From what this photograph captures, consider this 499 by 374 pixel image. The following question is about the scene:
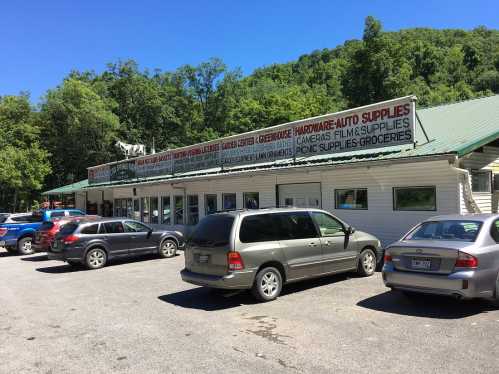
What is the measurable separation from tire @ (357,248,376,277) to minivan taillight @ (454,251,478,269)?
3.52 m

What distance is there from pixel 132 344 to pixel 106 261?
29.4ft

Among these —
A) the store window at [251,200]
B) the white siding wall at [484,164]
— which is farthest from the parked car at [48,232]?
the white siding wall at [484,164]

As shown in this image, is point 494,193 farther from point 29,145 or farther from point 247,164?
point 29,145

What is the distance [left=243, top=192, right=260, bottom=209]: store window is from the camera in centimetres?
1853

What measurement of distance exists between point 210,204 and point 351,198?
8603 millimetres

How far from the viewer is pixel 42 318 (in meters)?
7.89

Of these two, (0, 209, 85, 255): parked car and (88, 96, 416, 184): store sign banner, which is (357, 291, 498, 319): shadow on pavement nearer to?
(88, 96, 416, 184): store sign banner

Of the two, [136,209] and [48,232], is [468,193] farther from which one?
[136,209]

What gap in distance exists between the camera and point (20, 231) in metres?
19.6

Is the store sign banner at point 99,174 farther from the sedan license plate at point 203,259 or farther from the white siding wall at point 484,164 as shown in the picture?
the white siding wall at point 484,164

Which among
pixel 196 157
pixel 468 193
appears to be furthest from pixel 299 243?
pixel 196 157

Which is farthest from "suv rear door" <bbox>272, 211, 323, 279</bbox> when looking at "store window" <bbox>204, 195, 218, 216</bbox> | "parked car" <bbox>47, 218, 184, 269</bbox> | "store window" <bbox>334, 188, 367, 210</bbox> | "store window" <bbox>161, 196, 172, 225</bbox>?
"store window" <bbox>161, 196, 172, 225</bbox>

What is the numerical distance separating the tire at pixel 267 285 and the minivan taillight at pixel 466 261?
3.19 m

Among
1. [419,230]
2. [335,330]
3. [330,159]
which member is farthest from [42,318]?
[330,159]
